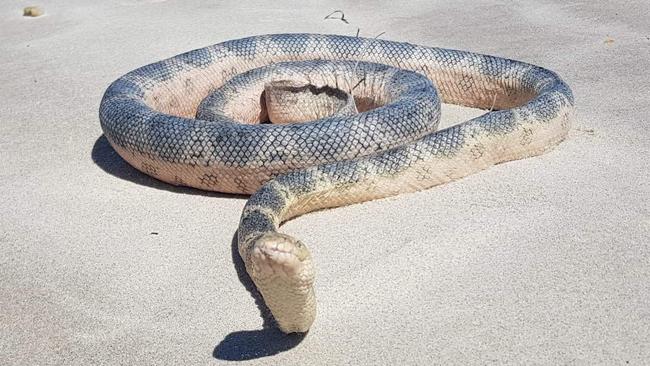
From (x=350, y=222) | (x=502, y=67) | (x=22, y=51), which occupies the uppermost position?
(x=502, y=67)

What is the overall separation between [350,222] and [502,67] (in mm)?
3306

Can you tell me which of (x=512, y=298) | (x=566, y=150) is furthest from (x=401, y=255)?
(x=566, y=150)

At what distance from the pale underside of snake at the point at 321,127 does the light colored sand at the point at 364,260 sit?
7.9 inches

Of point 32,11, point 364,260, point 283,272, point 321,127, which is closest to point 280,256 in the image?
point 283,272

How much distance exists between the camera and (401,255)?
5363 millimetres

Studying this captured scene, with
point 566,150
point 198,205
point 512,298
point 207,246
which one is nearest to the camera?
point 512,298

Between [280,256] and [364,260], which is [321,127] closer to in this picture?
[364,260]

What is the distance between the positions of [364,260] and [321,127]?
1.46 metres

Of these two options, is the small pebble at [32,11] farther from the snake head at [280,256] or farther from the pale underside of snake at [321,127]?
the snake head at [280,256]

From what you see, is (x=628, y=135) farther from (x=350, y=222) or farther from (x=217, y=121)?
(x=217, y=121)

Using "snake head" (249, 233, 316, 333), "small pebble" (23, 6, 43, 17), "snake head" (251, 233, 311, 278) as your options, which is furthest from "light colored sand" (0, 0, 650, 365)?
"small pebble" (23, 6, 43, 17)

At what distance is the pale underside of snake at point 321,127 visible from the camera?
605 centimetres

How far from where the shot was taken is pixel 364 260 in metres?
5.35

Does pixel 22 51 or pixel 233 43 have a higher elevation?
pixel 233 43
